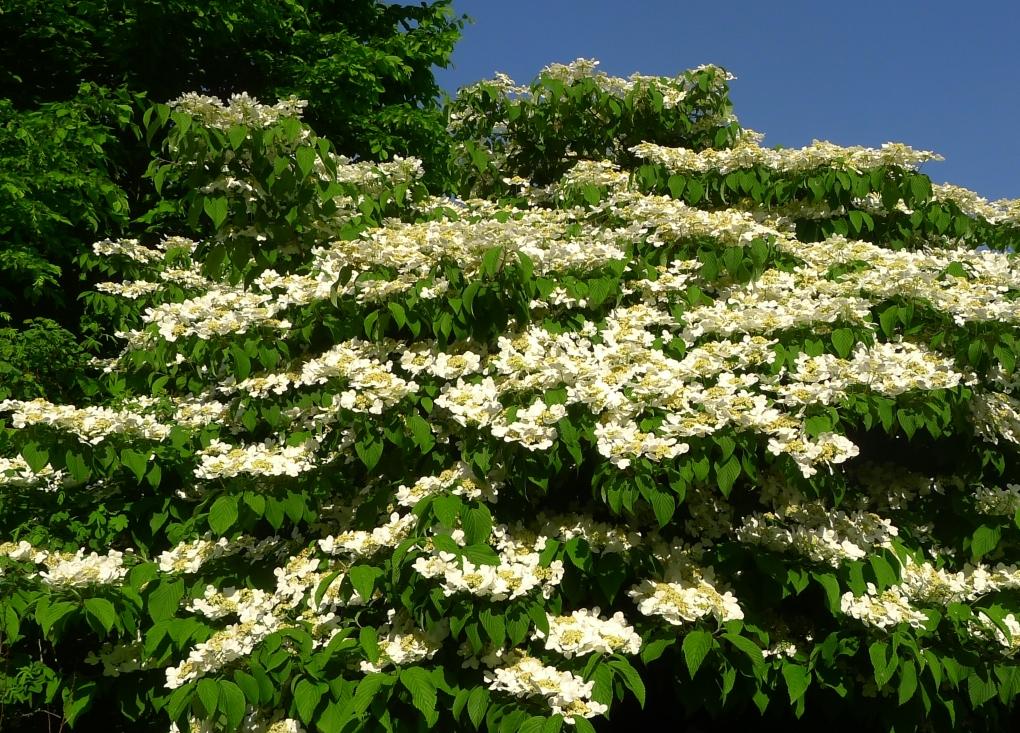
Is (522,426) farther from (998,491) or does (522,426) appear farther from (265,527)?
(998,491)

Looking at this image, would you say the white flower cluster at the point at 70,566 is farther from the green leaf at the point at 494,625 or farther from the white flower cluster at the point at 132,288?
the white flower cluster at the point at 132,288

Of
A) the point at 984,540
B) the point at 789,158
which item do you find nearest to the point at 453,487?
the point at 984,540

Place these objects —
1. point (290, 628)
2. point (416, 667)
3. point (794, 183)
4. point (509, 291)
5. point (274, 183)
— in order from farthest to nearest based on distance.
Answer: point (794, 183)
point (274, 183)
point (509, 291)
point (290, 628)
point (416, 667)

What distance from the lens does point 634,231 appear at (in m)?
3.89

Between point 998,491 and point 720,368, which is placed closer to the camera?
point 720,368

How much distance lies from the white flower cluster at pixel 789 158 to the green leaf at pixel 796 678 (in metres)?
2.33

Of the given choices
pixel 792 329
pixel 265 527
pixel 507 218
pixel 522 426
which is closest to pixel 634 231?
pixel 507 218

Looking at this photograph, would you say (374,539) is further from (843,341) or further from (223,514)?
(843,341)

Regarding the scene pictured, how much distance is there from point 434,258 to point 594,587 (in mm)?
1363

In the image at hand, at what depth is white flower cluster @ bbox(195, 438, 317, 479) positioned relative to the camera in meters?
3.01

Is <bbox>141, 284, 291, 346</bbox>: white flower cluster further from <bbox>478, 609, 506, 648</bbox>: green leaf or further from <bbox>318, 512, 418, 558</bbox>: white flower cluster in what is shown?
<bbox>478, 609, 506, 648</bbox>: green leaf

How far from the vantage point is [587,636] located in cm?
263

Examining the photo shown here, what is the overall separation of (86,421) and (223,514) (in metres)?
0.71

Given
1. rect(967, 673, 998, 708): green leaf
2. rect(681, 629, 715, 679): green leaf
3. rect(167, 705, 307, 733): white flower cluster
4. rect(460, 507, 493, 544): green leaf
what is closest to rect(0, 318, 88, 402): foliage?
rect(167, 705, 307, 733): white flower cluster
